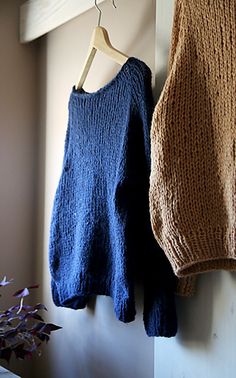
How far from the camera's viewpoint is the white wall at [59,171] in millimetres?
1200

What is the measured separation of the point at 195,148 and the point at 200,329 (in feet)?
1.33

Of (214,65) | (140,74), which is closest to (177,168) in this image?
(214,65)

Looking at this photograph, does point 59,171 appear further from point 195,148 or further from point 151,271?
point 195,148

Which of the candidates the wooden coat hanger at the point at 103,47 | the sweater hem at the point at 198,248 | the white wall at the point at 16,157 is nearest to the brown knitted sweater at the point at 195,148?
the sweater hem at the point at 198,248

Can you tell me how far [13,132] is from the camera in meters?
1.57

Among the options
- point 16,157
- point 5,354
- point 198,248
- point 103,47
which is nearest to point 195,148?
point 198,248

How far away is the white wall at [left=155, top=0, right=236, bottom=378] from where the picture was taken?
937 mm

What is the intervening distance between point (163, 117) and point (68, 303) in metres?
0.62

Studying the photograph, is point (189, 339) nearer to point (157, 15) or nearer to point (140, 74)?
point (140, 74)

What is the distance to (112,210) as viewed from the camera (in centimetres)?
107

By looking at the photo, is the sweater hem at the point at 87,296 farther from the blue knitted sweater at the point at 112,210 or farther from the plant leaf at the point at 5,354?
the plant leaf at the point at 5,354

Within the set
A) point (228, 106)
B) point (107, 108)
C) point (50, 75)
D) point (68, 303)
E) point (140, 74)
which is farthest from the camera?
point (50, 75)

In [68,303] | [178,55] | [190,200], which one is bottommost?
[68,303]

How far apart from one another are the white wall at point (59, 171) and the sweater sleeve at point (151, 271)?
0.15 m
